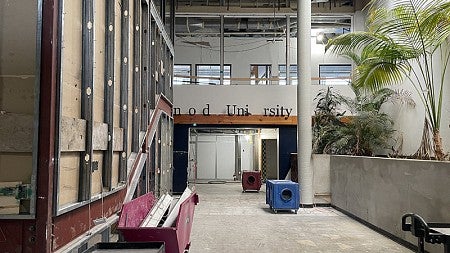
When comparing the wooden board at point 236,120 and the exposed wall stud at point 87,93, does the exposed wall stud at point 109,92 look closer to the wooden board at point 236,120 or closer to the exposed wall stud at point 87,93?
the exposed wall stud at point 87,93

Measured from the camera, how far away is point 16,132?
2.16 metres

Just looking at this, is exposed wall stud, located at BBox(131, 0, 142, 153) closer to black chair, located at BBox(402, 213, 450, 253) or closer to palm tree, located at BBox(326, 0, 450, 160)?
black chair, located at BBox(402, 213, 450, 253)

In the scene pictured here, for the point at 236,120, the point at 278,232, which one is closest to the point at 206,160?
the point at 236,120

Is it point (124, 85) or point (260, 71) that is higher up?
point (260, 71)

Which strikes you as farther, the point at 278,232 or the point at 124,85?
the point at 278,232

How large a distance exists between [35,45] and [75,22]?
1.76 feet

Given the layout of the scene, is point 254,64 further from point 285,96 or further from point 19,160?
point 19,160

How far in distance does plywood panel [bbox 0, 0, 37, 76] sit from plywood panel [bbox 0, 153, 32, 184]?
19.3 inches

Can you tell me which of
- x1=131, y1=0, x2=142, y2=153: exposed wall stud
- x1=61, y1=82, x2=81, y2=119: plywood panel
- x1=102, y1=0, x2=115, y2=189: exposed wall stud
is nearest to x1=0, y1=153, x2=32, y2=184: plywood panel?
x1=61, y1=82, x2=81, y2=119: plywood panel

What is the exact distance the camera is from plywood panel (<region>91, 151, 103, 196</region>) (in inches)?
120

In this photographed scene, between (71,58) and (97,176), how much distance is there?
107cm

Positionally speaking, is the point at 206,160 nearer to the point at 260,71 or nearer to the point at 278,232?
the point at 260,71

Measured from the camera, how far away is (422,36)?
4.98 meters

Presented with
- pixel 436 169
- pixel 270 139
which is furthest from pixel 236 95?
pixel 436 169
